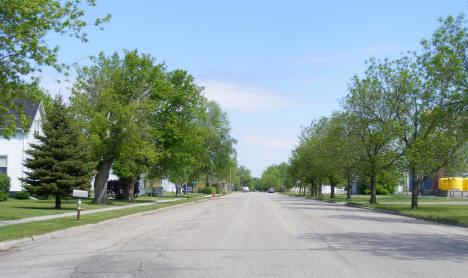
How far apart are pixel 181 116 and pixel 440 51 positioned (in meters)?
23.3

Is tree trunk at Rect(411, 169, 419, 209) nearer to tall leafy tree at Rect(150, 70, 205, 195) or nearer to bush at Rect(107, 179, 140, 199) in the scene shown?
tall leafy tree at Rect(150, 70, 205, 195)

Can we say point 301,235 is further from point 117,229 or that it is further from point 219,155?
point 219,155

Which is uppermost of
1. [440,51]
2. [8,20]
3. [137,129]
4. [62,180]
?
[440,51]

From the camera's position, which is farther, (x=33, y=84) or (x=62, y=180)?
(x=62, y=180)

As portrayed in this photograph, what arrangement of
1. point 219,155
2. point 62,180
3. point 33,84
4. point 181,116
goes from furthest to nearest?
point 219,155 → point 181,116 → point 62,180 → point 33,84

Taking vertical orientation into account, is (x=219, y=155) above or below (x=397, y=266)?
above

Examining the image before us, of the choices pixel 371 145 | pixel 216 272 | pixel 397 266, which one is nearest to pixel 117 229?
pixel 216 272

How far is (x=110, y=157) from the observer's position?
111ft

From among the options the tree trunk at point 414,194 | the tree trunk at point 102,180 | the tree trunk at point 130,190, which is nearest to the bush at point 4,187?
the tree trunk at point 102,180

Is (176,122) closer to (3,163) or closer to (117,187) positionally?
(117,187)

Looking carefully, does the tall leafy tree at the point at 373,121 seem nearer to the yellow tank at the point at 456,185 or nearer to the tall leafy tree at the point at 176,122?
the tall leafy tree at the point at 176,122

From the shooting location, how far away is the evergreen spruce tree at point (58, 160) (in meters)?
25.8

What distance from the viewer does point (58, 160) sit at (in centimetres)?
2650

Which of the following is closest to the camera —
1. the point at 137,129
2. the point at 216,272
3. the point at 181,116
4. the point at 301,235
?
the point at 216,272
